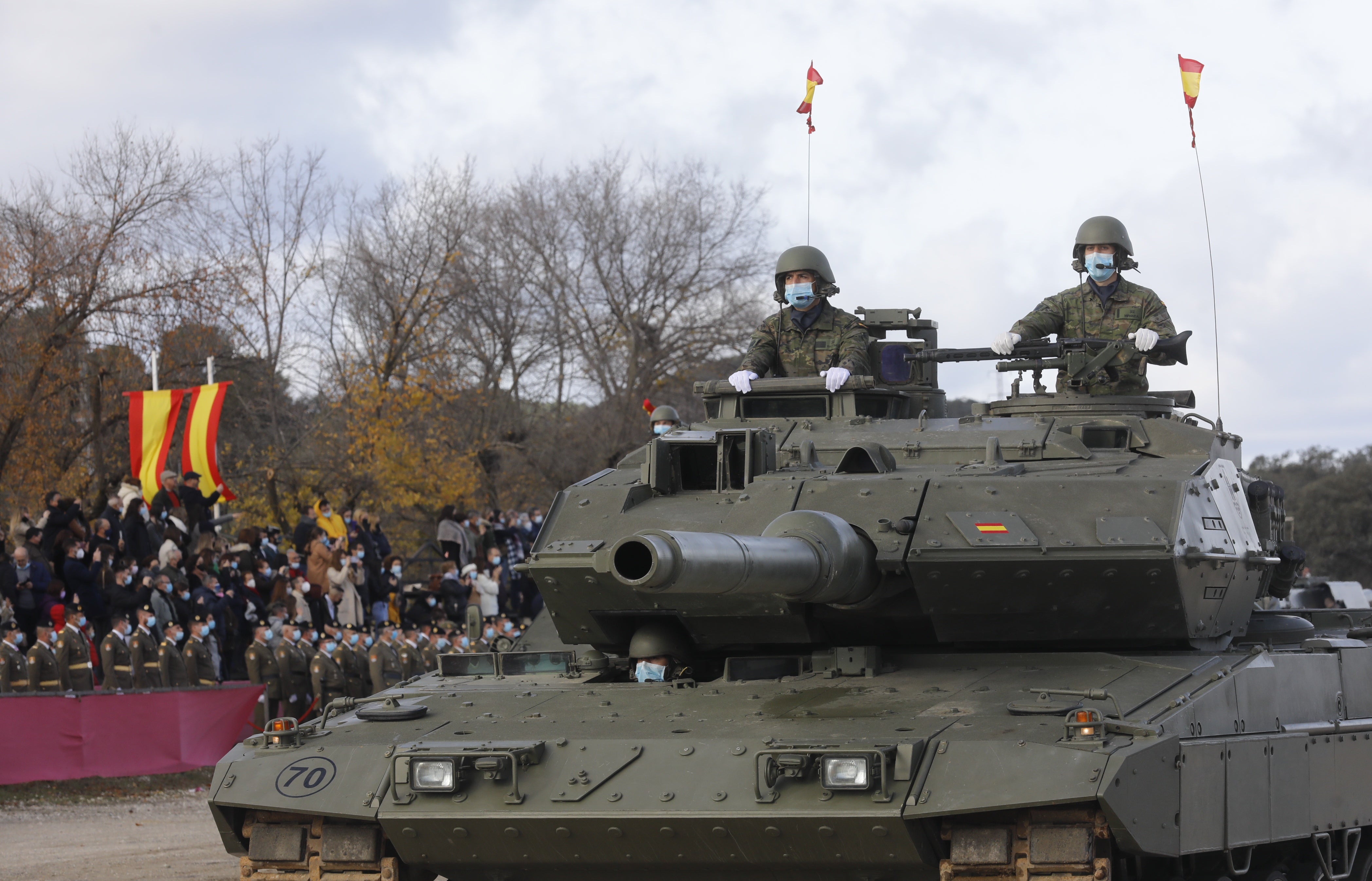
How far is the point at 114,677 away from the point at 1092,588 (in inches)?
507

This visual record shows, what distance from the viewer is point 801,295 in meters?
11.9

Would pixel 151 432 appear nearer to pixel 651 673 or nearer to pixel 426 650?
pixel 426 650

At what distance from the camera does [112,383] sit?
28.6 meters

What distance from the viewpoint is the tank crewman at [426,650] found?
21.4 metres

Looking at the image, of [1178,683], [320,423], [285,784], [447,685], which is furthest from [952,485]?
[320,423]

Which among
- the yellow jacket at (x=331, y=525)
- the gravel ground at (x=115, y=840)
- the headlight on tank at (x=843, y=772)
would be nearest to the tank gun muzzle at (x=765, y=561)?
the headlight on tank at (x=843, y=772)

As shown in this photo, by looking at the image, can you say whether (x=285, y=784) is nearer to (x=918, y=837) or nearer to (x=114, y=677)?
(x=918, y=837)

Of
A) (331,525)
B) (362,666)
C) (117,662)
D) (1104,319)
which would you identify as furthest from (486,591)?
(1104,319)

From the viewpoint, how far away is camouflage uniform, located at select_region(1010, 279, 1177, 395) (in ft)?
36.7

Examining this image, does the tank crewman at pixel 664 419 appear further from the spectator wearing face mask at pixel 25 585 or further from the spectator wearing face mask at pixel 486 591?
the spectator wearing face mask at pixel 486 591

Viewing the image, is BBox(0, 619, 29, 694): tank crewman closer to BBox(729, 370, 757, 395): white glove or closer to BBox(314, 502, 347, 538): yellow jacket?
BBox(314, 502, 347, 538): yellow jacket

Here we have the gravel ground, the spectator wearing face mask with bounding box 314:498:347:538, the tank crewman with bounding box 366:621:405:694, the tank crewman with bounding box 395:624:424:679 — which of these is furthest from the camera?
the spectator wearing face mask with bounding box 314:498:347:538

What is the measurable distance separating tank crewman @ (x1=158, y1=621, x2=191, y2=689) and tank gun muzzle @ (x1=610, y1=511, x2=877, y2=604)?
11.6 m

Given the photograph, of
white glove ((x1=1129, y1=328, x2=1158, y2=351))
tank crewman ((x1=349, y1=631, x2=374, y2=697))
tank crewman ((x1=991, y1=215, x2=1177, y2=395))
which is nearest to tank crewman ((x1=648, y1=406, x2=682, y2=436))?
tank crewman ((x1=991, y1=215, x2=1177, y2=395))
